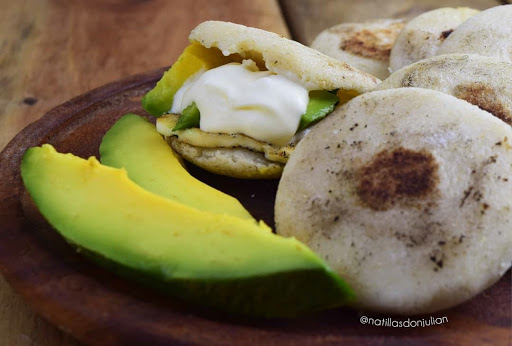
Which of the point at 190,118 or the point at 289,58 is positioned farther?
the point at 190,118

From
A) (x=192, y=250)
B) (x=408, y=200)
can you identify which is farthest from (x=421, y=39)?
(x=192, y=250)

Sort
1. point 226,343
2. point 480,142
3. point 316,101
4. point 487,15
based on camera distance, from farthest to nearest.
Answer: point 487,15, point 316,101, point 480,142, point 226,343

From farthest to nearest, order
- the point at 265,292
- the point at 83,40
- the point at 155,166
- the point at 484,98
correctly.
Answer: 1. the point at 83,40
2. the point at 155,166
3. the point at 484,98
4. the point at 265,292

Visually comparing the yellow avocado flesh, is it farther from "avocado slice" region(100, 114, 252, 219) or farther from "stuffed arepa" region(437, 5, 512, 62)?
"stuffed arepa" region(437, 5, 512, 62)

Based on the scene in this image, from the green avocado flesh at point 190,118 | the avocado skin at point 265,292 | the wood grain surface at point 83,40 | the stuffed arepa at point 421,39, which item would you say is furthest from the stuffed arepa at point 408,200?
the wood grain surface at point 83,40

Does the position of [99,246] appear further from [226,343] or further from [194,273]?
[226,343]

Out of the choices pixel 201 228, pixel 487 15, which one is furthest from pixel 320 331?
pixel 487 15

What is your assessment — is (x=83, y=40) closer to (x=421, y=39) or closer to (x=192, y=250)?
(x=421, y=39)
